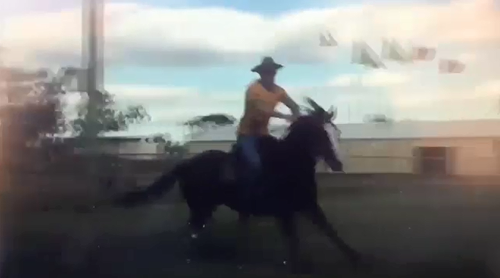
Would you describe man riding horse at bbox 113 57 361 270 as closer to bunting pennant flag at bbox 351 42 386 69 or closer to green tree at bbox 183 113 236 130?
green tree at bbox 183 113 236 130

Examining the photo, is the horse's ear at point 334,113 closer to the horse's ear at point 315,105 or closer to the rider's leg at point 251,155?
the horse's ear at point 315,105

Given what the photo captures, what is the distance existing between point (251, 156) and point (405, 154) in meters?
0.41

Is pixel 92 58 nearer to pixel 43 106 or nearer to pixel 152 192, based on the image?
pixel 43 106

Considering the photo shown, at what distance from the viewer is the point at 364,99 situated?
178 cm

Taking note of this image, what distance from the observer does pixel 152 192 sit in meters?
1.83

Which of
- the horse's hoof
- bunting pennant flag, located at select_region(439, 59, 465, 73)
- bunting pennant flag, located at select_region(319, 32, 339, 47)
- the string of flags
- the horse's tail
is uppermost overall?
bunting pennant flag, located at select_region(319, 32, 339, 47)

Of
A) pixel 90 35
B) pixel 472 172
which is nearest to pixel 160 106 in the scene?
pixel 90 35

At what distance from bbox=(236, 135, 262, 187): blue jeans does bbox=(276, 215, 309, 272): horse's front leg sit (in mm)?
140

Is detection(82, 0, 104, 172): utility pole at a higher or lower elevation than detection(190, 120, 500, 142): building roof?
higher

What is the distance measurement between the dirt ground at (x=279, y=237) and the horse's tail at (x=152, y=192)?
0.07 feet

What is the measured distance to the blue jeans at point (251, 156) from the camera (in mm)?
1793

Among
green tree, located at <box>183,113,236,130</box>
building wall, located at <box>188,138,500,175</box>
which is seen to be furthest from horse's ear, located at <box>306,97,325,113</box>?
green tree, located at <box>183,113,236,130</box>

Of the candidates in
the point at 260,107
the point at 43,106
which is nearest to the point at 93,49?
→ the point at 43,106

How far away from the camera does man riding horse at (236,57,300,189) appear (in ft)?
5.86
